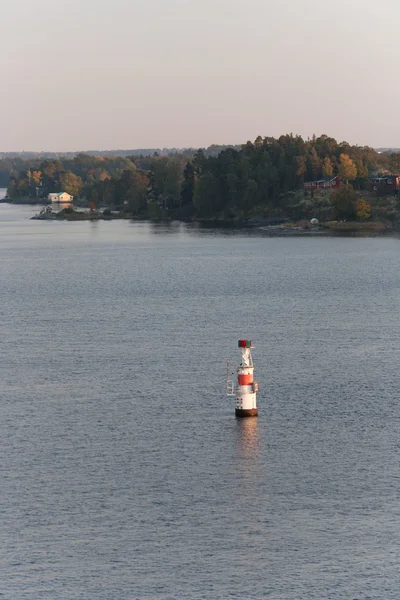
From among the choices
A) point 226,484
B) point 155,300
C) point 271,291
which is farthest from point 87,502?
point 271,291

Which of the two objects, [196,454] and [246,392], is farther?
[246,392]

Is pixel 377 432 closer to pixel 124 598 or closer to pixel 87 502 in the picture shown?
pixel 87 502

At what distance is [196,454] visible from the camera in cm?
4328

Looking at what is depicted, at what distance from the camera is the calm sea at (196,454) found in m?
32.2

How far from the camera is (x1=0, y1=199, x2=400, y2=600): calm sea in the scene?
32.2 metres

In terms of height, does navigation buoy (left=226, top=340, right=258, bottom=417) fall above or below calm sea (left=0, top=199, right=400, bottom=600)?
above

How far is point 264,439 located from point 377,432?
4.88 metres

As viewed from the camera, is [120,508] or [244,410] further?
[244,410]

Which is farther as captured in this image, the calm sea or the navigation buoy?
the navigation buoy

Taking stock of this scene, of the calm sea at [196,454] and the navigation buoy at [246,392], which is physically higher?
the navigation buoy at [246,392]

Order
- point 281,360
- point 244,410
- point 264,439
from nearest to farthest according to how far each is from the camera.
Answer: point 264,439 → point 244,410 → point 281,360

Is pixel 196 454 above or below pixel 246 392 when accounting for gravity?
below

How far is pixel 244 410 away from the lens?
48.8 m

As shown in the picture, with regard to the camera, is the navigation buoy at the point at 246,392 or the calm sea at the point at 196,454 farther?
the navigation buoy at the point at 246,392
